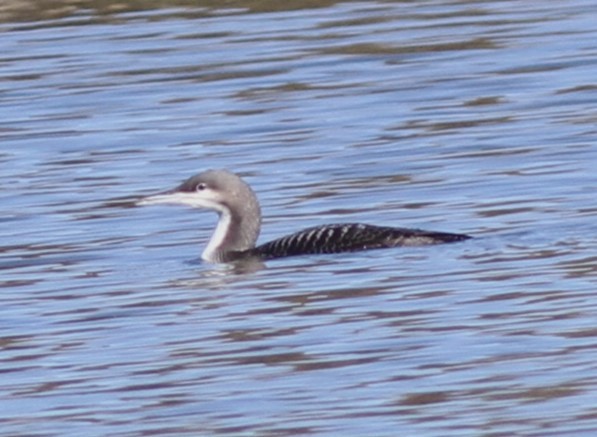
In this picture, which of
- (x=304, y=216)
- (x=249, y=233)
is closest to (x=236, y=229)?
(x=249, y=233)

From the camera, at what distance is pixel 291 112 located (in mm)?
20516

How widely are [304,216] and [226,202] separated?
0.97 meters

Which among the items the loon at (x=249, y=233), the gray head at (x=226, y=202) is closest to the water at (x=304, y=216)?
the loon at (x=249, y=233)

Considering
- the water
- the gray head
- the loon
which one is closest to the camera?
the water

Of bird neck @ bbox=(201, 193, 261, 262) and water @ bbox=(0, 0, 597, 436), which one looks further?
bird neck @ bbox=(201, 193, 261, 262)

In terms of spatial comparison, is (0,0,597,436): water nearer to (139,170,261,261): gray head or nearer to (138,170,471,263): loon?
(138,170,471,263): loon

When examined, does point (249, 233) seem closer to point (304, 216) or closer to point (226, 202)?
point (226, 202)

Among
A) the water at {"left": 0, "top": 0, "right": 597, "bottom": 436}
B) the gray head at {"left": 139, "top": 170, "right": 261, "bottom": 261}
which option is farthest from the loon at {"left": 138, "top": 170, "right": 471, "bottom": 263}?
the water at {"left": 0, "top": 0, "right": 597, "bottom": 436}

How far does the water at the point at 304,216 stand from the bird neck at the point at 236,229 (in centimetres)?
20

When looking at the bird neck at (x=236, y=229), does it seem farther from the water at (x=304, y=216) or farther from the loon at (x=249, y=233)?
the water at (x=304, y=216)

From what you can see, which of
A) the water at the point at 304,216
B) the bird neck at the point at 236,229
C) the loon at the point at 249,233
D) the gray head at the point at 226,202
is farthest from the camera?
the gray head at the point at 226,202

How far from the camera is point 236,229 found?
49.0 feet

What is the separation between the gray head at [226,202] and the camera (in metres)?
14.8

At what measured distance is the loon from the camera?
1389cm
